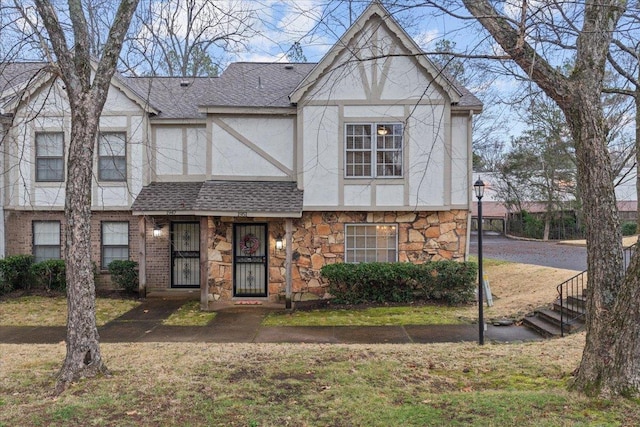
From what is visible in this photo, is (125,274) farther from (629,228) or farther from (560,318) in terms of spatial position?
(629,228)

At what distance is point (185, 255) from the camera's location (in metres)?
13.0

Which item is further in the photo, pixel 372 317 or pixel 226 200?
pixel 226 200

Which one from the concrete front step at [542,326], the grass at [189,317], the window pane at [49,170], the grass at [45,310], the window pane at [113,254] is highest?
the window pane at [49,170]

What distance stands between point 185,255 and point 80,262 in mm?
7375

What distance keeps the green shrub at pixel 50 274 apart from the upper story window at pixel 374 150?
8722mm

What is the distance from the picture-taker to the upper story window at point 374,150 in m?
11.3

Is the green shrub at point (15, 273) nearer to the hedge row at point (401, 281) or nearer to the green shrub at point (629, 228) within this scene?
the hedge row at point (401, 281)

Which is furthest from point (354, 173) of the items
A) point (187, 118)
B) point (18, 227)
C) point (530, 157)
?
point (530, 157)

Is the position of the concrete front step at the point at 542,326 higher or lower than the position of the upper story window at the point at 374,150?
lower

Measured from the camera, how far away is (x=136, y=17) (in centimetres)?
679

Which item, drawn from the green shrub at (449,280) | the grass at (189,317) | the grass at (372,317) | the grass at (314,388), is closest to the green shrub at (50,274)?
the grass at (189,317)

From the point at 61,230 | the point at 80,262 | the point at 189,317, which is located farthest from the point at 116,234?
the point at 80,262

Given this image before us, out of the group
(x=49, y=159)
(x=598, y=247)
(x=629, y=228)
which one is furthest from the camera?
(x=629, y=228)

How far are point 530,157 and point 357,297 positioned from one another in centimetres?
2364
